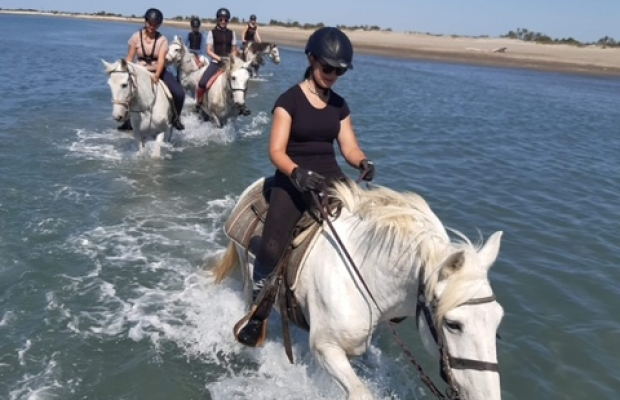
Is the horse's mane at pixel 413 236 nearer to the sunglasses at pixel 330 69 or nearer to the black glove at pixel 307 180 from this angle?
the black glove at pixel 307 180

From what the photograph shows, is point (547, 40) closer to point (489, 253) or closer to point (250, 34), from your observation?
point (250, 34)

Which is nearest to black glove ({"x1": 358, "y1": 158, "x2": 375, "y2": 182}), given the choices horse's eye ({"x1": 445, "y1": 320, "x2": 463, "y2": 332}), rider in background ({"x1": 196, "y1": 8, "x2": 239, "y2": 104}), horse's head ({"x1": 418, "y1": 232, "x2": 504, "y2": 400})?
horse's head ({"x1": 418, "y1": 232, "x2": 504, "y2": 400})

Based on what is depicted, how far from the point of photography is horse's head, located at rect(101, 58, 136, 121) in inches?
384

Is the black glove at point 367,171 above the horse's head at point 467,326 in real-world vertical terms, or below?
above

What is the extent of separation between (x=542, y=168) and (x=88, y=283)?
9.96m

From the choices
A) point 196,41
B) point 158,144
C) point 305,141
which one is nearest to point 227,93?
point 158,144

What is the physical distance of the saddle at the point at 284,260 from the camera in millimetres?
4301

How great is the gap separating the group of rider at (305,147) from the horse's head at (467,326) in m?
1.23

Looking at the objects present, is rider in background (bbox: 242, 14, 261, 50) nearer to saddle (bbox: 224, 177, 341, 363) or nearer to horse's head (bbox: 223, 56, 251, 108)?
horse's head (bbox: 223, 56, 251, 108)

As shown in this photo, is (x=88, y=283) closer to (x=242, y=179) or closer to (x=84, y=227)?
(x=84, y=227)

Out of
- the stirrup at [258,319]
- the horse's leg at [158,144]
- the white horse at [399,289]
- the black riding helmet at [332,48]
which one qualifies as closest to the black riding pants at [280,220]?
the stirrup at [258,319]

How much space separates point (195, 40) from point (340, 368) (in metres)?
15.1

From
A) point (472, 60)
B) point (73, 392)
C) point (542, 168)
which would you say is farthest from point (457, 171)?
point (472, 60)

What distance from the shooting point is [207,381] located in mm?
4953
